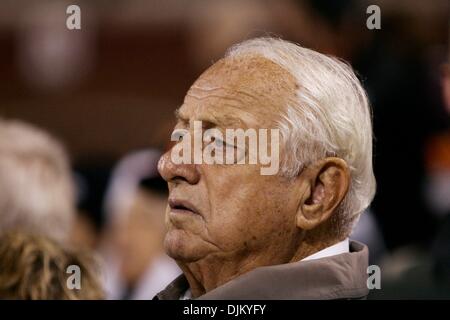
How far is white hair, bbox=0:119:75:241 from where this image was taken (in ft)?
8.32

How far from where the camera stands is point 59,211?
264cm

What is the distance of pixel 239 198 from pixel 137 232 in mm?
1619

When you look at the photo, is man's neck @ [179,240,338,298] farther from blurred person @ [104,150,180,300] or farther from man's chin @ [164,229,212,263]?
blurred person @ [104,150,180,300]

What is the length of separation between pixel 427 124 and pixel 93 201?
119 centimetres

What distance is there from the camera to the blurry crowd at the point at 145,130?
2434mm

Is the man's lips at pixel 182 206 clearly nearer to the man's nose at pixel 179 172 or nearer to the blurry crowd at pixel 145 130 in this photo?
the man's nose at pixel 179 172

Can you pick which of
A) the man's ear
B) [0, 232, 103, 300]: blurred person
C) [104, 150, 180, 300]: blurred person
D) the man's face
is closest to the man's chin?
the man's face

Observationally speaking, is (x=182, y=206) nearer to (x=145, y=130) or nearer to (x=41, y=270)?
(x=41, y=270)

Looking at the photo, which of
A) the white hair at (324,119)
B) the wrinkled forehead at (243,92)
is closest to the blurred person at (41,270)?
the wrinkled forehead at (243,92)

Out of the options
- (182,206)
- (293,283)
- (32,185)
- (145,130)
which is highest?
(145,130)

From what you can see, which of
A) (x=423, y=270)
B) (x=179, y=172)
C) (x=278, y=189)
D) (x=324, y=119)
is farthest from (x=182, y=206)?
(x=423, y=270)

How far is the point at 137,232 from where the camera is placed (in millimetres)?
3311
